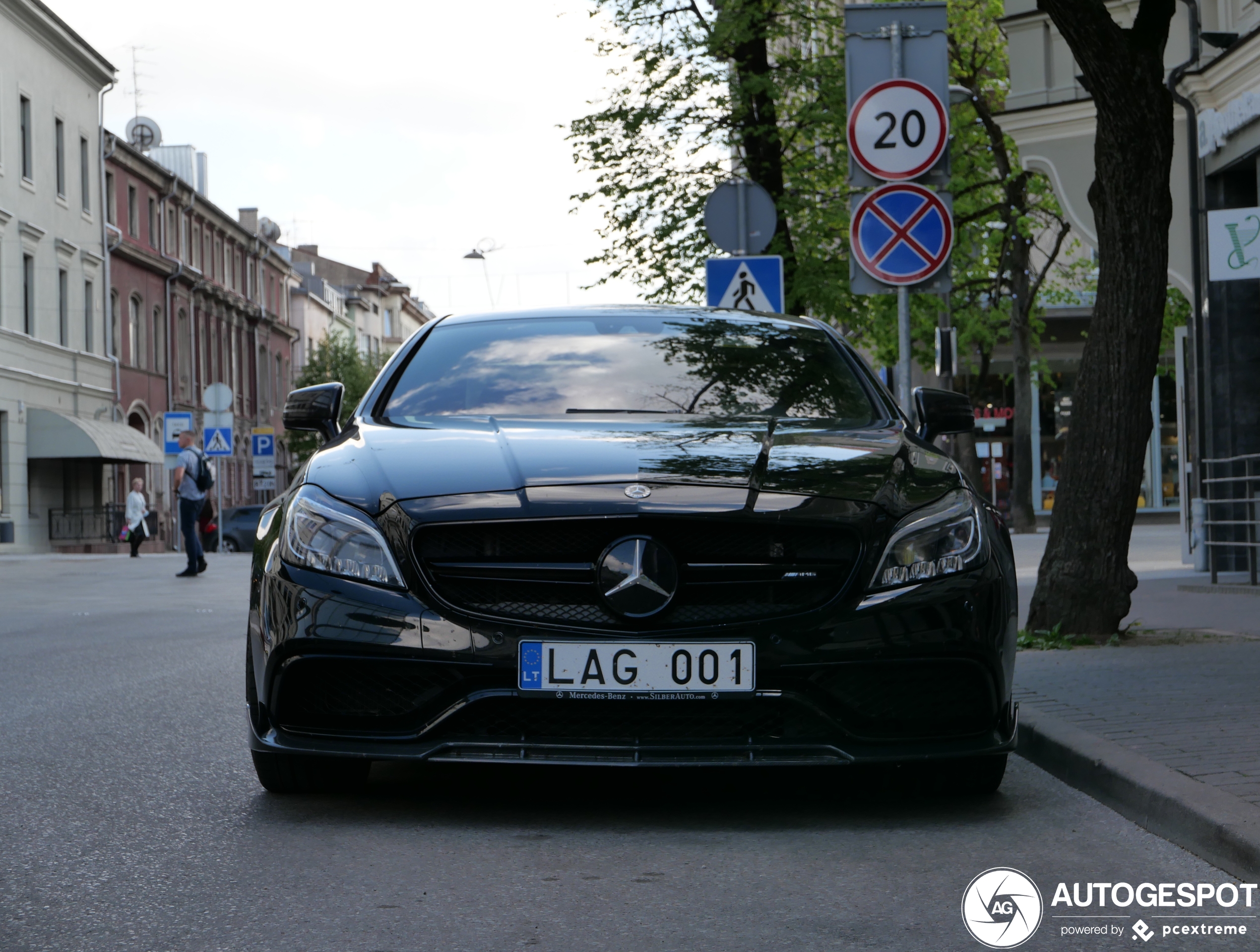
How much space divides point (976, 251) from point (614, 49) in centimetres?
1312

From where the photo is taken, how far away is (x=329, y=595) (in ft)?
15.1

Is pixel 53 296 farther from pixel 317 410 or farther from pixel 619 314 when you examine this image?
pixel 317 410

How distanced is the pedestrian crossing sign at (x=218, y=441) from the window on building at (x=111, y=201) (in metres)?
17.1

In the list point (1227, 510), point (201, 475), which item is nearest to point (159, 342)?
point (201, 475)

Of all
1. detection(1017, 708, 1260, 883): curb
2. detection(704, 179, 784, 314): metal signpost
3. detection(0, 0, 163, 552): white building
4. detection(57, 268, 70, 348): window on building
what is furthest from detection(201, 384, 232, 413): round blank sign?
detection(1017, 708, 1260, 883): curb

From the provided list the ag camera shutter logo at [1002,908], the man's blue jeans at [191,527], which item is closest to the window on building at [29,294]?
the man's blue jeans at [191,527]

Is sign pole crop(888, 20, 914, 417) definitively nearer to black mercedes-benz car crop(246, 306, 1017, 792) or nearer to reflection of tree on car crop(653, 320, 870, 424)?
reflection of tree on car crop(653, 320, 870, 424)

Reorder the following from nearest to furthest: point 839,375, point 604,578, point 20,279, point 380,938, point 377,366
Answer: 1. point 380,938
2. point 604,578
3. point 839,375
4. point 20,279
5. point 377,366

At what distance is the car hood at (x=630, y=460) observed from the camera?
478 centimetres

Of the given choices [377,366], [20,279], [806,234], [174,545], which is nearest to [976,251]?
[806,234]

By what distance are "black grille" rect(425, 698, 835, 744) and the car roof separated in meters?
2.34

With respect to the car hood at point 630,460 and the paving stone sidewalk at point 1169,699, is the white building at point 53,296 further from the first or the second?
the car hood at point 630,460

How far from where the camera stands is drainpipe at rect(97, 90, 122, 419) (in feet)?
153

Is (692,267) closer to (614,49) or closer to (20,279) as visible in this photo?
(614,49)
